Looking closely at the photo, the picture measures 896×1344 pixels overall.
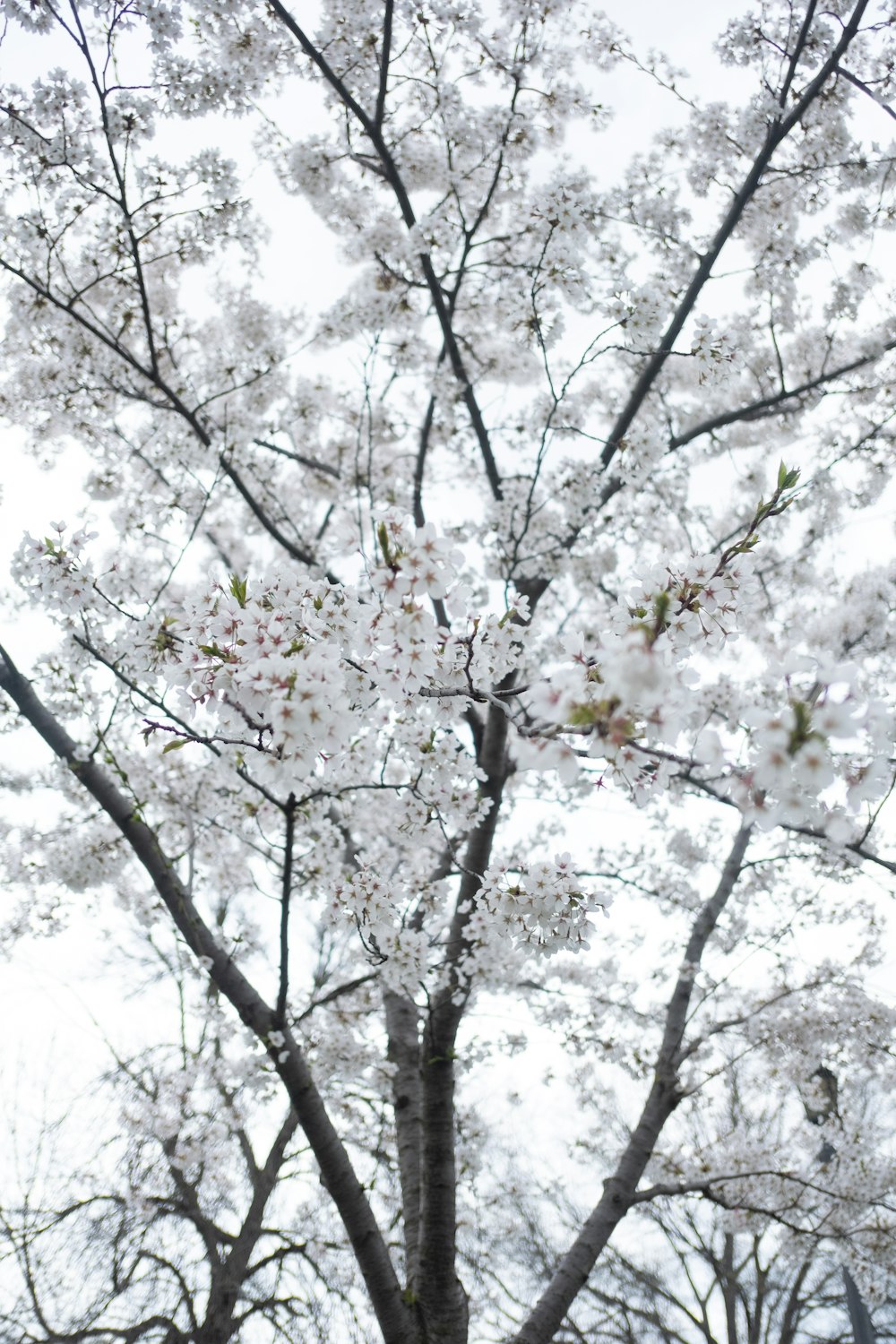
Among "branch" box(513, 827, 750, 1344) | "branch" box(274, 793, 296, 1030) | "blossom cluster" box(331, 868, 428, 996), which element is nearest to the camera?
"blossom cluster" box(331, 868, 428, 996)

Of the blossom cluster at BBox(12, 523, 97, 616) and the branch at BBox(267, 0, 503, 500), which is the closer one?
the blossom cluster at BBox(12, 523, 97, 616)

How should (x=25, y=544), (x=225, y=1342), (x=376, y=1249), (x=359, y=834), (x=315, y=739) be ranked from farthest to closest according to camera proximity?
(x=225, y=1342) < (x=359, y=834) < (x=376, y=1249) < (x=25, y=544) < (x=315, y=739)

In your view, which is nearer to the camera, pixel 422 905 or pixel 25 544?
pixel 25 544

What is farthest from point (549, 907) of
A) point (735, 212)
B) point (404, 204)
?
point (404, 204)

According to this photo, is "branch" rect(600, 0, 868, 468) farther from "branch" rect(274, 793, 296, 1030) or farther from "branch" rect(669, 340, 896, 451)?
"branch" rect(274, 793, 296, 1030)

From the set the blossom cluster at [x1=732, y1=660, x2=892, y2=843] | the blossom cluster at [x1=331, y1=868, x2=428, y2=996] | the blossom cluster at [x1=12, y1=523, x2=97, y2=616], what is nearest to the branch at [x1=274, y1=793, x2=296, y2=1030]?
the blossom cluster at [x1=331, y1=868, x2=428, y2=996]

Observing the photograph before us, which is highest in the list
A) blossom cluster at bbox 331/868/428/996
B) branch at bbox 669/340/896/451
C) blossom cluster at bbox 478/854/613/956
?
branch at bbox 669/340/896/451

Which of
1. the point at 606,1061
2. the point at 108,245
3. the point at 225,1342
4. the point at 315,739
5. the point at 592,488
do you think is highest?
the point at 108,245

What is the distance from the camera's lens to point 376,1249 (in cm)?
351

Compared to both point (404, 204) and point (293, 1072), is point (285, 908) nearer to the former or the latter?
point (293, 1072)

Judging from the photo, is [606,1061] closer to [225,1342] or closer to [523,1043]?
[523,1043]

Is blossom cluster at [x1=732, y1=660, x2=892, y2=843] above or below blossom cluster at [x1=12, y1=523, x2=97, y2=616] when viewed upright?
below

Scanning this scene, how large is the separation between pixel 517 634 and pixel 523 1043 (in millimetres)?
4786

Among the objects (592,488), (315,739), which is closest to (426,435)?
(592,488)
